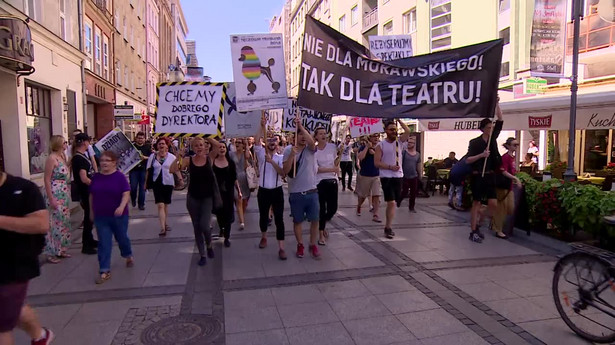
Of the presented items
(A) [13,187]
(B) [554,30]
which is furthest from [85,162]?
(B) [554,30]

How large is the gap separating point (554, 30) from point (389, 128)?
7.32 m

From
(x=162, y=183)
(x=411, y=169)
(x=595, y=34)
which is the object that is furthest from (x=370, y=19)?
(x=162, y=183)

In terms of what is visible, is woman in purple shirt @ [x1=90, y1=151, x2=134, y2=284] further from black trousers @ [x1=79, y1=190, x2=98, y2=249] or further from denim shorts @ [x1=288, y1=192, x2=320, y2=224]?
denim shorts @ [x1=288, y1=192, x2=320, y2=224]

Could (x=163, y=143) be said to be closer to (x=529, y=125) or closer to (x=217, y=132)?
(x=217, y=132)

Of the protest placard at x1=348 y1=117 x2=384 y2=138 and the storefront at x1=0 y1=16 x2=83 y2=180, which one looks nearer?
the storefront at x1=0 y1=16 x2=83 y2=180

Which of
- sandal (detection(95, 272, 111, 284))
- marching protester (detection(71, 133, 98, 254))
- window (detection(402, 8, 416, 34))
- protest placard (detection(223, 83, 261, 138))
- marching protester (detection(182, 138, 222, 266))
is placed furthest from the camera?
window (detection(402, 8, 416, 34))

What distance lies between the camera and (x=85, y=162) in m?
6.33

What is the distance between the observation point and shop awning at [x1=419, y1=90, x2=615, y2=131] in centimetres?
741

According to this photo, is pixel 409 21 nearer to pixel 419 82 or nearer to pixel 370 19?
pixel 370 19

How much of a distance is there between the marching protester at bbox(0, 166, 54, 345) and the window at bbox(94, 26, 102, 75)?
19.6m

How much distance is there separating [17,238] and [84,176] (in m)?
3.73

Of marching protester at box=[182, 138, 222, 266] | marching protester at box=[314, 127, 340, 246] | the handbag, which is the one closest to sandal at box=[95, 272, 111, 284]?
marching protester at box=[182, 138, 222, 266]

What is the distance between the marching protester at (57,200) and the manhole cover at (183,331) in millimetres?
2925

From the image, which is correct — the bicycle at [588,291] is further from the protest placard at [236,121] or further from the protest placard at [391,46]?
the protest placard at [391,46]
